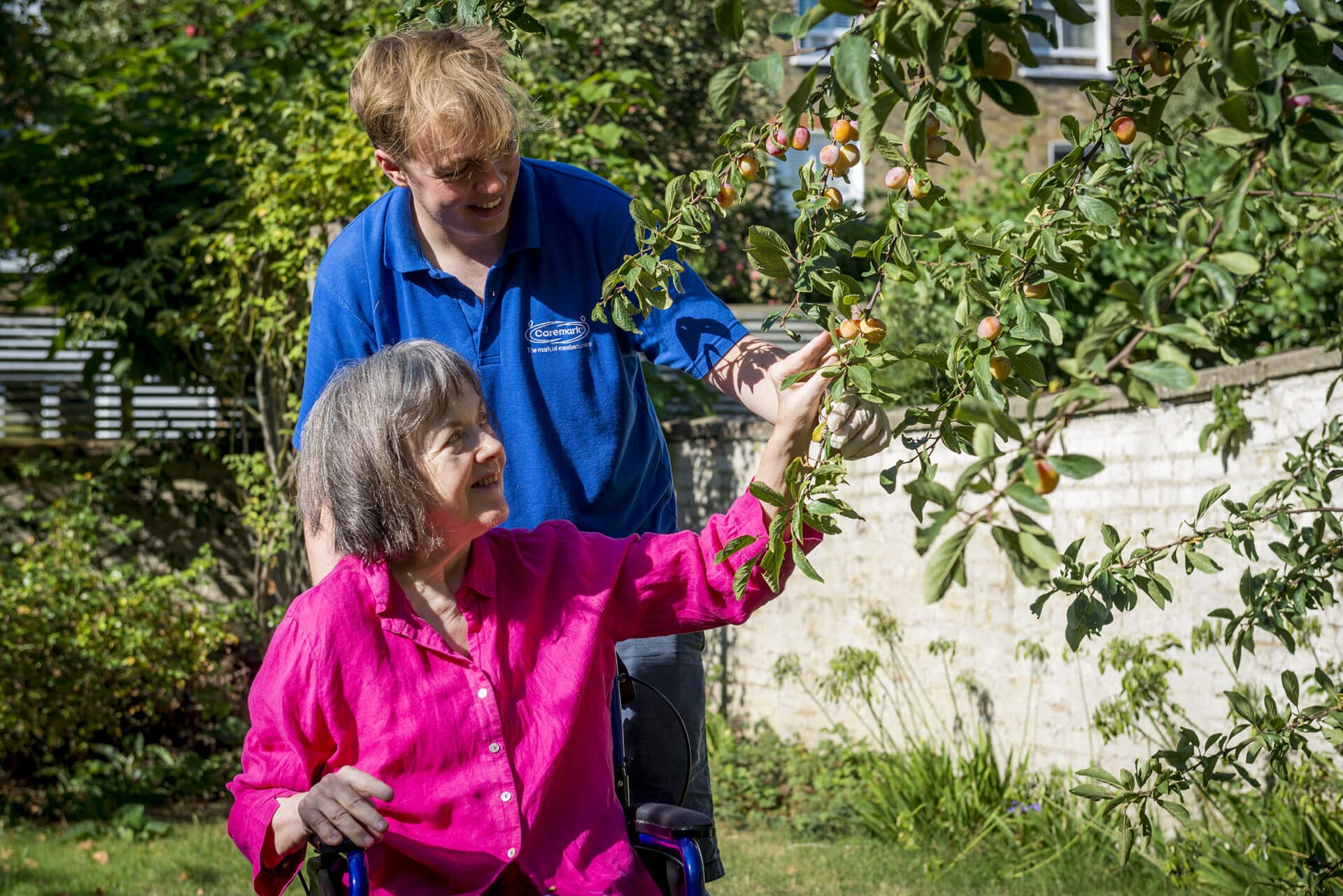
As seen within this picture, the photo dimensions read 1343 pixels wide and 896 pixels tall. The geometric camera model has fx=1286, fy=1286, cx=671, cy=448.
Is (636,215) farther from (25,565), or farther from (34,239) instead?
(34,239)

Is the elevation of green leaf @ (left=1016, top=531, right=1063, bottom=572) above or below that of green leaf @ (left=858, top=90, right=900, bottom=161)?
below

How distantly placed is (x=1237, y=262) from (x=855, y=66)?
0.36 metres

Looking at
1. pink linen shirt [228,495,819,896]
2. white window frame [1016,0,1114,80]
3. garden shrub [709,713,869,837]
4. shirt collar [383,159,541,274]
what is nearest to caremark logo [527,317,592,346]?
shirt collar [383,159,541,274]

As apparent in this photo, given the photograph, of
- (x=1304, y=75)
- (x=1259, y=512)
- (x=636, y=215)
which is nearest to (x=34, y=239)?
(x=636, y=215)

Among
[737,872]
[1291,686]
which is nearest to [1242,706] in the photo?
[1291,686]

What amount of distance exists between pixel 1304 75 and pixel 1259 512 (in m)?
1.28

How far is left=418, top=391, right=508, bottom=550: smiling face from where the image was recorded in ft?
6.11

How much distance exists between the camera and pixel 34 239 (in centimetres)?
680

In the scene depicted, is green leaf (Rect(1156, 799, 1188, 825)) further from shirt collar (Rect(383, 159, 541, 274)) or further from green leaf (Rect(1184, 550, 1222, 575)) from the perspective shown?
shirt collar (Rect(383, 159, 541, 274))

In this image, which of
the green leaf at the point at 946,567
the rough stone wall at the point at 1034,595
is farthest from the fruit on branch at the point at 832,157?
the rough stone wall at the point at 1034,595

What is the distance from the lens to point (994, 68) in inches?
47.2

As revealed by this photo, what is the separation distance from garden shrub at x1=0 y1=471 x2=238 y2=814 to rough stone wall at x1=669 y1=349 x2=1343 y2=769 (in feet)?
8.93

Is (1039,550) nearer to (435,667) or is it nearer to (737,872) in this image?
(435,667)

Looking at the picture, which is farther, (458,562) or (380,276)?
(380,276)
